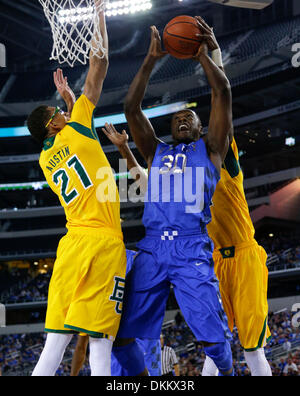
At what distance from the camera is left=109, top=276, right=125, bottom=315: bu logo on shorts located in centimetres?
348

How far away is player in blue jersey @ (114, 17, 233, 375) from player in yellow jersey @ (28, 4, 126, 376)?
0.59ft

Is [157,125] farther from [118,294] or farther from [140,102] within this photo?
[118,294]

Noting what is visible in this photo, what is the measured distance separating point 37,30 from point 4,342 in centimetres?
1726

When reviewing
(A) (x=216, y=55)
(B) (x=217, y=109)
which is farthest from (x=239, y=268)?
(A) (x=216, y=55)

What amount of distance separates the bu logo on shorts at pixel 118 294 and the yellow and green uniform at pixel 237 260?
44.1 inches

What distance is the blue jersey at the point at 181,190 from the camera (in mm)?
3646

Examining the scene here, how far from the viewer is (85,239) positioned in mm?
3609

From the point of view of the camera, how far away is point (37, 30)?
93.7 feet

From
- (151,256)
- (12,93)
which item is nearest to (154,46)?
(151,256)

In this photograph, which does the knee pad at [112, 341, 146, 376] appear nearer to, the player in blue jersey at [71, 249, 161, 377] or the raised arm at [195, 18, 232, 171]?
the player in blue jersey at [71, 249, 161, 377]

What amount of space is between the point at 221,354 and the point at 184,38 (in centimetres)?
238

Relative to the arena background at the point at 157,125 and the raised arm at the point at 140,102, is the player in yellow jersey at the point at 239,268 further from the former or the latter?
the arena background at the point at 157,125
